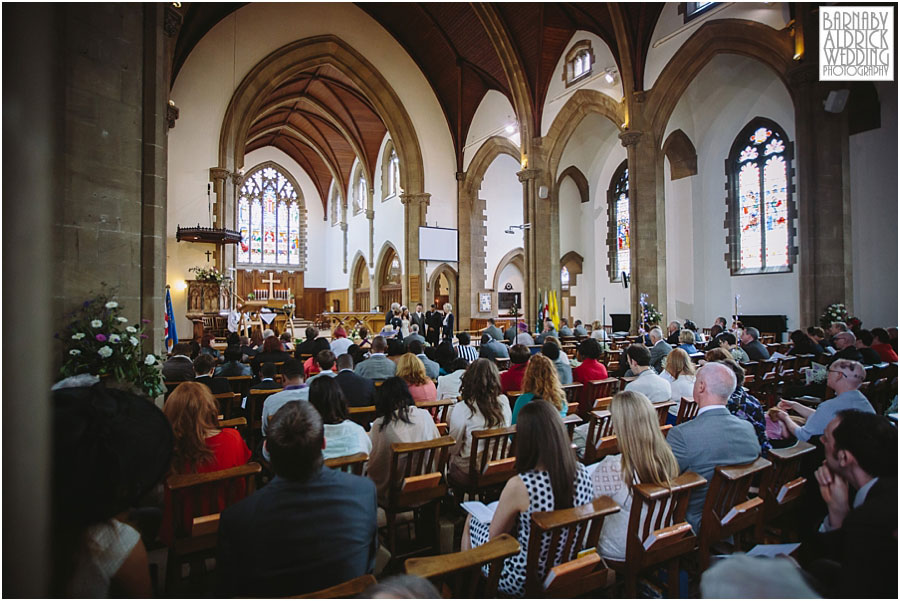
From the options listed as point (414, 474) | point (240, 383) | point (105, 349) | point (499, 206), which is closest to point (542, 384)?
point (414, 474)

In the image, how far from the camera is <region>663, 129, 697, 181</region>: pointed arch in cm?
1348

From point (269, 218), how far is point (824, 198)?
2377cm

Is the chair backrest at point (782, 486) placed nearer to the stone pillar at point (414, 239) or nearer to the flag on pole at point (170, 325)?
the flag on pole at point (170, 325)

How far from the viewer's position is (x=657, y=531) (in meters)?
1.89

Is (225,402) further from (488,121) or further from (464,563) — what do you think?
(488,121)

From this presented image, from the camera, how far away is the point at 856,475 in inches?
62.3

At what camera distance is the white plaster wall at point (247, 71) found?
39.9 feet

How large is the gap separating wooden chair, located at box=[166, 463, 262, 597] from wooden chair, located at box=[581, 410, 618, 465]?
2.18 meters

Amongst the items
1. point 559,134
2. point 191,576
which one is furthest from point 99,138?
point 559,134

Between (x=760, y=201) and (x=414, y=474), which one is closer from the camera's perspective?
(x=414, y=474)

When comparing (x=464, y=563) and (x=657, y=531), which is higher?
(x=464, y=563)

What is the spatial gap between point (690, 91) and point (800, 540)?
526 inches

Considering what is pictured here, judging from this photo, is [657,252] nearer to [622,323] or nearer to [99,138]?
[622,323]
